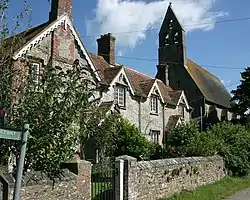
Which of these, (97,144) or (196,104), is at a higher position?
(196,104)

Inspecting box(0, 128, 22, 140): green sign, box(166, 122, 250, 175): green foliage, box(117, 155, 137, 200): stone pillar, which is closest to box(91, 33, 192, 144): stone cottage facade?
box(166, 122, 250, 175): green foliage

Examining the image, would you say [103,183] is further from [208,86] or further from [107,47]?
[208,86]

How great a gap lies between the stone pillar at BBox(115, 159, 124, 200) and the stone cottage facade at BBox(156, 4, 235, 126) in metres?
31.9

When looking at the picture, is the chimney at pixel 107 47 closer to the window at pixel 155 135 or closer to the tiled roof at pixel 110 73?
the tiled roof at pixel 110 73

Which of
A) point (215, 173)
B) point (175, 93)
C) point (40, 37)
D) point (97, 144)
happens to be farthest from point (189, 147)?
point (175, 93)

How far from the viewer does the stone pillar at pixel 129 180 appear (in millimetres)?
12117

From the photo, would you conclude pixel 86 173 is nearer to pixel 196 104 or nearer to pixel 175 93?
→ pixel 175 93

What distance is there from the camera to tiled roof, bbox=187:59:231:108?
163ft

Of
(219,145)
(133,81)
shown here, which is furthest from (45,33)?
(219,145)

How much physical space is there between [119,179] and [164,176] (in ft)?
10.0

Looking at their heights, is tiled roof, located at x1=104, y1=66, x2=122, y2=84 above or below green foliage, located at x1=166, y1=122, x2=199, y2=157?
above

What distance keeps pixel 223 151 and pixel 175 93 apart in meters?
16.5

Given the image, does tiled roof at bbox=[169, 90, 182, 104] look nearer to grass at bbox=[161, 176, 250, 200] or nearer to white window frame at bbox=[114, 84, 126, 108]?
white window frame at bbox=[114, 84, 126, 108]

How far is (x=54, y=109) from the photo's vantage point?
10070 millimetres
